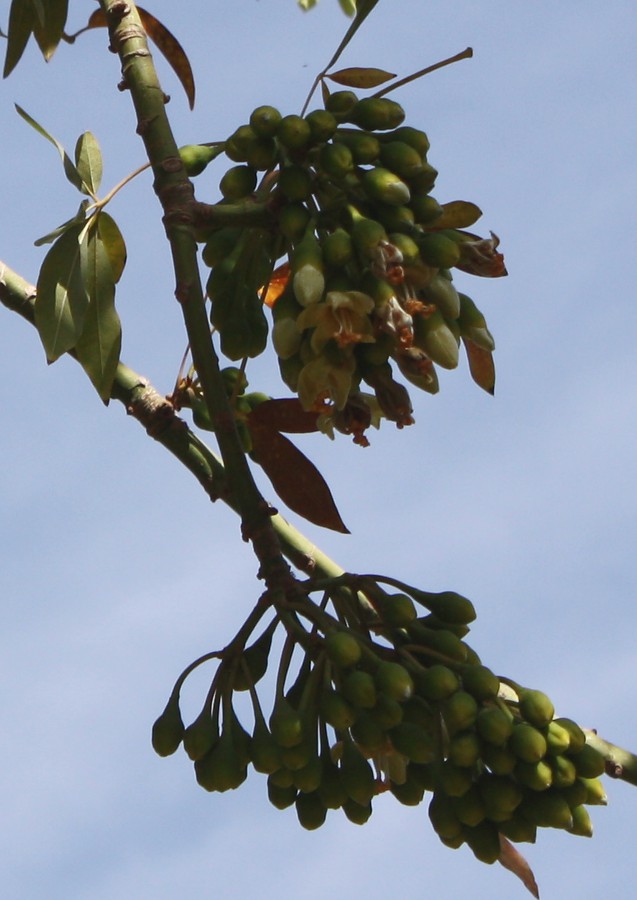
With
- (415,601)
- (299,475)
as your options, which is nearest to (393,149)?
(299,475)

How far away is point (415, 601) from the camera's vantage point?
281cm

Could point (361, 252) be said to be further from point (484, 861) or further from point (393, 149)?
point (484, 861)

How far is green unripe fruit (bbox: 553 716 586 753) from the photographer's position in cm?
248

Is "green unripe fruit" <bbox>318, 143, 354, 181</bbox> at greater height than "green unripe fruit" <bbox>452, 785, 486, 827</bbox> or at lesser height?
greater

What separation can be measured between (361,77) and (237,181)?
38 cm

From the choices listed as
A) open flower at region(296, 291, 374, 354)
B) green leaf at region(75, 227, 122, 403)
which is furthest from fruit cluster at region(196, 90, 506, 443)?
green leaf at region(75, 227, 122, 403)

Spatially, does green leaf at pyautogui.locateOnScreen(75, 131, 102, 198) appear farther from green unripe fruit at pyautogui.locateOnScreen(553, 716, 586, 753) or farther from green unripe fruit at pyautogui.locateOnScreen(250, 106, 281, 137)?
green unripe fruit at pyautogui.locateOnScreen(553, 716, 586, 753)

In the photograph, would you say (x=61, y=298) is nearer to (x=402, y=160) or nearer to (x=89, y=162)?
(x=89, y=162)

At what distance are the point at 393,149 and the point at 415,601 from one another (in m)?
0.83

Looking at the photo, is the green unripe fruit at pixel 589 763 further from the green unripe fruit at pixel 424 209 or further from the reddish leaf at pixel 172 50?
the reddish leaf at pixel 172 50

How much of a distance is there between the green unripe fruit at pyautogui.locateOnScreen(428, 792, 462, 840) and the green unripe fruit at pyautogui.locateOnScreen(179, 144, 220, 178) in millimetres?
1260

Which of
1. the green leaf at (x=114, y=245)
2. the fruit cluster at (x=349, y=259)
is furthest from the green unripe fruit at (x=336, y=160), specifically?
the green leaf at (x=114, y=245)

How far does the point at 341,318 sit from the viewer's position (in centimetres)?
247

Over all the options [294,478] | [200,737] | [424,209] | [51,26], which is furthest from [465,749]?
[51,26]
